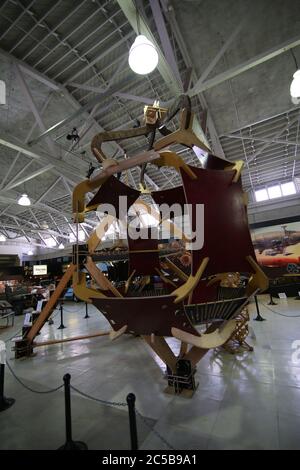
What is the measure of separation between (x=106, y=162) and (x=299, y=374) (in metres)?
4.14

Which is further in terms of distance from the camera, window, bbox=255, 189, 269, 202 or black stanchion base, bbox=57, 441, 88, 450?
window, bbox=255, 189, 269, 202

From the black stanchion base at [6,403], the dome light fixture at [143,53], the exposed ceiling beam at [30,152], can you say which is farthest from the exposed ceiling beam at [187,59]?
the black stanchion base at [6,403]

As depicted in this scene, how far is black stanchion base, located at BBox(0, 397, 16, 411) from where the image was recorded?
9.65ft

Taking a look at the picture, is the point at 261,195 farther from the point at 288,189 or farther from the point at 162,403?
the point at 162,403

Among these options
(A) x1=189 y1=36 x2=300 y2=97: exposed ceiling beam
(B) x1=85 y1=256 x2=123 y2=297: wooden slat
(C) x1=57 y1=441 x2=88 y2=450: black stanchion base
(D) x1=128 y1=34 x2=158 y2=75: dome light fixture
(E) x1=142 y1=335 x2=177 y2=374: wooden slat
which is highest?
(A) x1=189 y1=36 x2=300 y2=97: exposed ceiling beam

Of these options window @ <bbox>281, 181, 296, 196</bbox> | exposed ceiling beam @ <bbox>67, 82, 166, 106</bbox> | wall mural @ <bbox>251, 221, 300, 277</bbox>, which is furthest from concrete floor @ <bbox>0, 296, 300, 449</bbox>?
window @ <bbox>281, 181, 296, 196</bbox>

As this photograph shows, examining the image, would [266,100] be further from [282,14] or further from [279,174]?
[279,174]

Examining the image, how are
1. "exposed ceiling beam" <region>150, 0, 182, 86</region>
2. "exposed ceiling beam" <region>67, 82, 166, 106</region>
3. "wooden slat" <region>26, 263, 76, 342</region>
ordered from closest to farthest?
"exposed ceiling beam" <region>150, 0, 182, 86</region>, "wooden slat" <region>26, 263, 76, 342</region>, "exposed ceiling beam" <region>67, 82, 166, 106</region>

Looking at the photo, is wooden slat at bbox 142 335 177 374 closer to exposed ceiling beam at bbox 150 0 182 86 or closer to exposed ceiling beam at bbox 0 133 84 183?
exposed ceiling beam at bbox 150 0 182 86

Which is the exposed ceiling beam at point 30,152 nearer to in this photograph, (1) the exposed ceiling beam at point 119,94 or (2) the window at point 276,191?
(1) the exposed ceiling beam at point 119,94

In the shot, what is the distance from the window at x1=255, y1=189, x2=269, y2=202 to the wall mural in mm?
2700

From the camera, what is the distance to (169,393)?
10.00ft

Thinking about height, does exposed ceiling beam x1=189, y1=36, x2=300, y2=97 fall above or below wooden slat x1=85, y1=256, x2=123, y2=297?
above

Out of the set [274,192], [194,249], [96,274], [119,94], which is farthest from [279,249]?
[194,249]
